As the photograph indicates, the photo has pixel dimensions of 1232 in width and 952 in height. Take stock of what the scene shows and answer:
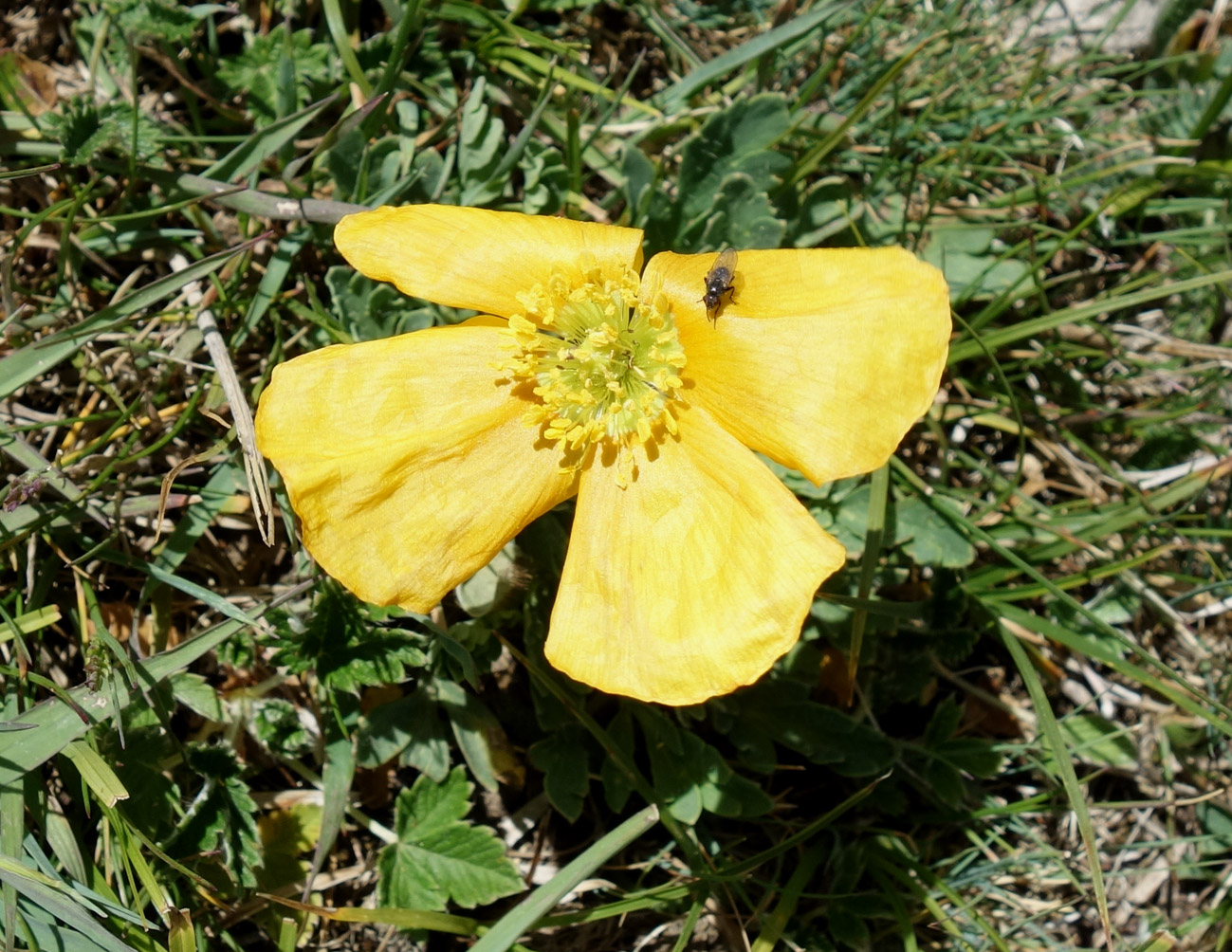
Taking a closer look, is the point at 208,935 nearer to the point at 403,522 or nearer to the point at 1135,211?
the point at 403,522

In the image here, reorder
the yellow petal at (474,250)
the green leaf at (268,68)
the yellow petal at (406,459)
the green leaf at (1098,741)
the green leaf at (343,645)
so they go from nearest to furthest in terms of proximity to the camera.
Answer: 1. the yellow petal at (406,459)
2. the yellow petal at (474,250)
3. the green leaf at (343,645)
4. the green leaf at (268,68)
5. the green leaf at (1098,741)

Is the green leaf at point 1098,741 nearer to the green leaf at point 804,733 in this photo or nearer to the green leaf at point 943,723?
the green leaf at point 943,723

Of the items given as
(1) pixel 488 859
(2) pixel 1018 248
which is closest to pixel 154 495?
(1) pixel 488 859

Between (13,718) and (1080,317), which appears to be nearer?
(13,718)

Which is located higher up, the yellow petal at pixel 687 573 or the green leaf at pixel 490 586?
the yellow petal at pixel 687 573

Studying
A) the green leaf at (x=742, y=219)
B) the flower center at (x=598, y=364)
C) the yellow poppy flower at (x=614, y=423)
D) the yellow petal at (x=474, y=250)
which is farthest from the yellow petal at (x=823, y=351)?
the green leaf at (x=742, y=219)

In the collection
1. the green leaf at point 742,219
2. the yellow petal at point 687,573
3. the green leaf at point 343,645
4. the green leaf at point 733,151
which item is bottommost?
the green leaf at point 343,645

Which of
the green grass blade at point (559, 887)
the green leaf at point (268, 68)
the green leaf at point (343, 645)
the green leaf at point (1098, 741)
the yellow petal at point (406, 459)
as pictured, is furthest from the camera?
the green leaf at point (1098, 741)

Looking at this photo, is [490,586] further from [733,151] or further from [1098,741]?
[1098,741]

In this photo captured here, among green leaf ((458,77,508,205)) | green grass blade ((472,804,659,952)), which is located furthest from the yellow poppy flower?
green leaf ((458,77,508,205))
